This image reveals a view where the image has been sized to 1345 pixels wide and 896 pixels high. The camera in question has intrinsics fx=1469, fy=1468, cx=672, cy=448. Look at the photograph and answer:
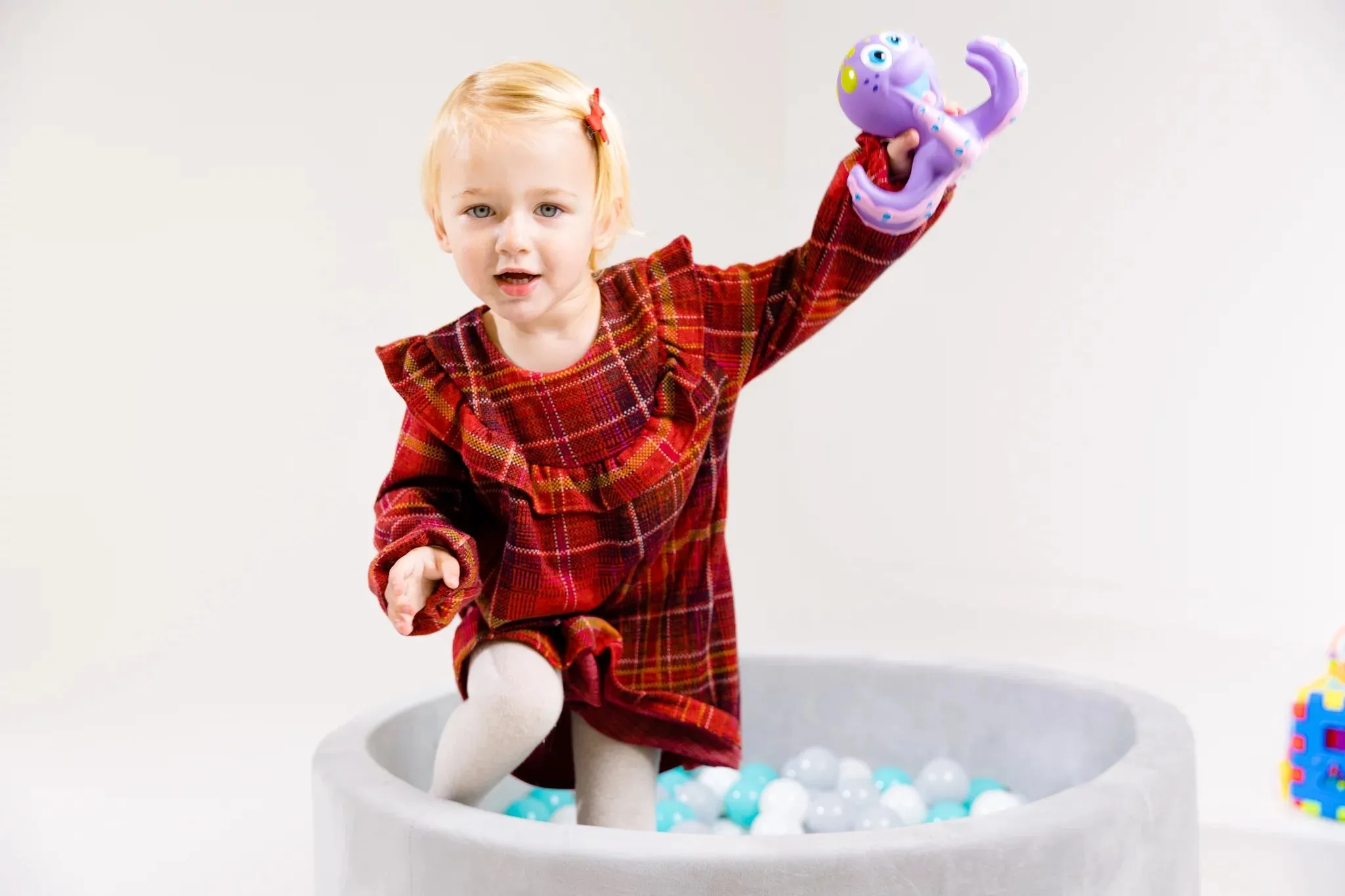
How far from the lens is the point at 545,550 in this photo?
60.0 inches

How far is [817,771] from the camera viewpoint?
201cm

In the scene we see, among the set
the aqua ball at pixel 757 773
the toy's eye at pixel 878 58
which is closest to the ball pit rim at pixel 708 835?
the aqua ball at pixel 757 773

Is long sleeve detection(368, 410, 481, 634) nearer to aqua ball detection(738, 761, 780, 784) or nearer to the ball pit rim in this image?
the ball pit rim

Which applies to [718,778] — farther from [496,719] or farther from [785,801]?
[496,719]

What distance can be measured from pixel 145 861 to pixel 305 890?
0.94 ft

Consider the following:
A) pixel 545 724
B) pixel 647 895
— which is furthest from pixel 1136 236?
pixel 647 895

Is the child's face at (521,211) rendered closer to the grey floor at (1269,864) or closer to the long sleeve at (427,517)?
the long sleeve at (427,517)

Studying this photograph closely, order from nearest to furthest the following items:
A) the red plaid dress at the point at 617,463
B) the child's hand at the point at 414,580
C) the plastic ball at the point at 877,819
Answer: the child's hand at the point at 414,580 < the red plaid dress at the point at 617,463 < the plastic ball at the point at 877,819

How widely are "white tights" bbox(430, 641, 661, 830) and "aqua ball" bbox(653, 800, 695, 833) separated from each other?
294 millimetres

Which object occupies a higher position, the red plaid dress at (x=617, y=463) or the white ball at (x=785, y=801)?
the red plaid dress at (x=617, y=463)

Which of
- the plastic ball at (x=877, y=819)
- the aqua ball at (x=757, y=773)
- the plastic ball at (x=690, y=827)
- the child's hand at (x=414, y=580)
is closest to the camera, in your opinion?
the child's hand at (x=414, y=580)

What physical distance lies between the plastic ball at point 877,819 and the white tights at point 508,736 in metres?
0.32

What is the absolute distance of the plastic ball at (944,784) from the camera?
192cm

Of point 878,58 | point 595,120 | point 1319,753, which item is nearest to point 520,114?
point 595,120
